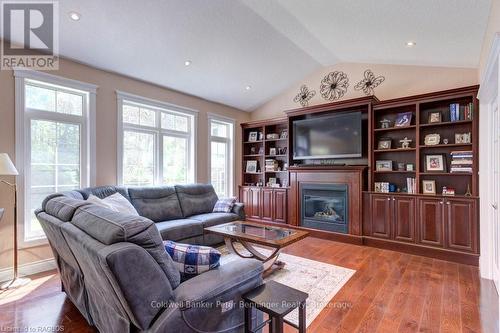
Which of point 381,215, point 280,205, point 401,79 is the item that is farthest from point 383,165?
point 280,205

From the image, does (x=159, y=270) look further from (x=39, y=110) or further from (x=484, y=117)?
(x=484, y=117)

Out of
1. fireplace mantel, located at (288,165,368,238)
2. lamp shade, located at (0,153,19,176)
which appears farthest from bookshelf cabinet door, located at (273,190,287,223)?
lamp shade, located at (0,153,19,176)

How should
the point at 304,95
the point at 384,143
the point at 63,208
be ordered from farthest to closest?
1. the point at 304,95
2. the point at 384,143
3. the point at 63,208

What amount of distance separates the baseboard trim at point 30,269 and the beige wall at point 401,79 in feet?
16.2

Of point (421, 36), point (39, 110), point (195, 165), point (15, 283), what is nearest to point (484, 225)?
point (421, 36)

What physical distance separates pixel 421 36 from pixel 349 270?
2.93 m

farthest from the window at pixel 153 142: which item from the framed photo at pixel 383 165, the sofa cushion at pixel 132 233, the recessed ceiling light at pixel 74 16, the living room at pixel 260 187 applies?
the framed photo at pixel 383 165

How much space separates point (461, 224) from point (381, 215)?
975 millimetres

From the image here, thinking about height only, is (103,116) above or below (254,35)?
below

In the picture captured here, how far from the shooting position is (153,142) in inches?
180

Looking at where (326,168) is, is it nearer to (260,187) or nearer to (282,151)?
(282,151)

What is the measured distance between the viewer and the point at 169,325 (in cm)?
123

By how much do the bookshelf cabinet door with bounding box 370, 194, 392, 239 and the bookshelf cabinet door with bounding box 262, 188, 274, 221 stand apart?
198 centimetres

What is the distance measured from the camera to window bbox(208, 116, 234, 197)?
220 inches
